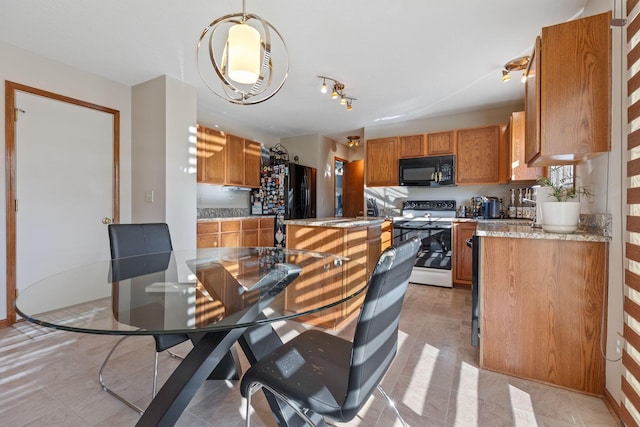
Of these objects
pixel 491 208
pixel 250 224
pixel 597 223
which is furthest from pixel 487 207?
pixel 250 224

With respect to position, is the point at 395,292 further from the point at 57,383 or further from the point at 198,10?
the point at 198,10

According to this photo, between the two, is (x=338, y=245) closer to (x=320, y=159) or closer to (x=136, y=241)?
(x=136, y=241)

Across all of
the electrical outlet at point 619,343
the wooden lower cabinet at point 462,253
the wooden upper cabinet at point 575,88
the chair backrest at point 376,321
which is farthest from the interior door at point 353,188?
the chair backrest at point 376,321

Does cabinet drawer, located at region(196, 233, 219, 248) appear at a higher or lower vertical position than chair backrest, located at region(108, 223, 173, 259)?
lower

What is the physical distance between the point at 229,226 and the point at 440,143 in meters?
3.17

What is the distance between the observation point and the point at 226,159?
4.20 m

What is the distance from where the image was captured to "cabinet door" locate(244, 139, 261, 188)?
456cm

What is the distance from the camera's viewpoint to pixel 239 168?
14.5ft

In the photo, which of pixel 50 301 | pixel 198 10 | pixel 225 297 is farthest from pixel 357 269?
pixel 198 10

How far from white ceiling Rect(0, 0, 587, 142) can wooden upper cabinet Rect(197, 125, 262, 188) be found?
0.71 m

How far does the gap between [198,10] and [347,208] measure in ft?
16.8

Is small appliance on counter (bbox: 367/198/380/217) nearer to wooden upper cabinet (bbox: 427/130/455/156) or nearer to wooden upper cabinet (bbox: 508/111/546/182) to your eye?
wooden upper cabinet (bbox: 427/130/455/156)

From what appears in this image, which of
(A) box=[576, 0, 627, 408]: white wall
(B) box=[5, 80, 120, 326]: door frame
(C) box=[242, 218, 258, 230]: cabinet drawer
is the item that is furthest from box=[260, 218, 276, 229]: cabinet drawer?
(A) box=[576, 0, 627, 408]: white wall

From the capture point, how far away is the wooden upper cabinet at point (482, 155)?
3787 millimetres
